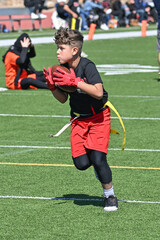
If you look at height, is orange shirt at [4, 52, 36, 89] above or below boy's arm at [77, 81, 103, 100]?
below

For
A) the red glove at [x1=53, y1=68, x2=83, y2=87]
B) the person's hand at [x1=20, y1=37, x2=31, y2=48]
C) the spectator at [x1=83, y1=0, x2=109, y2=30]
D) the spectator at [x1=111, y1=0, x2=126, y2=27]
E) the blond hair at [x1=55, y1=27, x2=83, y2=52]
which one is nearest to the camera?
the red glove at [x1=53, y1=68, x2=83, y2=87]

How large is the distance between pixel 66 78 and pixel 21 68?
30.1 ft

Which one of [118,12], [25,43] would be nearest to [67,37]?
[25,43]

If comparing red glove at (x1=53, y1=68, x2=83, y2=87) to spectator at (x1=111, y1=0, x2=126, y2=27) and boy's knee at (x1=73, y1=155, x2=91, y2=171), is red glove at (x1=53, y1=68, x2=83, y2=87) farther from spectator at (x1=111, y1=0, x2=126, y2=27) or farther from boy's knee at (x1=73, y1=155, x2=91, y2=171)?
spectator at (x1=111, y1=0, x2=126, y2=27)

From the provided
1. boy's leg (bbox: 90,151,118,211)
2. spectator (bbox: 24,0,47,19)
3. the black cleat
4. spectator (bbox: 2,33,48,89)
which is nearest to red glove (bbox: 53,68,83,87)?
boy's leg (bbox: 90,151,118,211)

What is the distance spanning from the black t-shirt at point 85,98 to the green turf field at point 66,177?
93 cm

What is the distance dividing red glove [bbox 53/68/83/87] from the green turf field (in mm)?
1187

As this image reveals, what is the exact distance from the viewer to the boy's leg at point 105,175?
6.16 m

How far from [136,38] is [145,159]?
24524 millimetres

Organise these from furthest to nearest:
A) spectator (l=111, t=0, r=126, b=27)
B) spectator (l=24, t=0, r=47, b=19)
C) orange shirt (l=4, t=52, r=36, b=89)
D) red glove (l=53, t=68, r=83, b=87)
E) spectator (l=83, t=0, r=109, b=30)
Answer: spectator (l=111, t=0, r=126, b=27), spectator (l=83, t=0, r=109, b=30), spectator (l=24, t=0, r=47, b=19), orange shirt (l=4, t=52, r=36, b=89), red glove (l=53, t=68, r=83, b=87)

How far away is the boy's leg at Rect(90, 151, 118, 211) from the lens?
20.2 feet

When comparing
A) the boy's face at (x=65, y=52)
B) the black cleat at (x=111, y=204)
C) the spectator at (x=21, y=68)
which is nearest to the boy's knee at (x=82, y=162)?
the black cleat at (x=111, y=204)

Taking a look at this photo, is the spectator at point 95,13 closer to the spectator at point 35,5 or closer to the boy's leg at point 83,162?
the spectator at point 35,5

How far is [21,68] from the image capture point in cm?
1500
